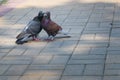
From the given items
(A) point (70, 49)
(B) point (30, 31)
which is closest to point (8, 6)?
(B) point (30, 31)

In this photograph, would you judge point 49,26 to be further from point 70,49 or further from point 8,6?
point 8,6

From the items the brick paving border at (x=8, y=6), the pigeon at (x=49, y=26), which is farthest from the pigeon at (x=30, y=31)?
the brick paving border at (x=8, y=6)

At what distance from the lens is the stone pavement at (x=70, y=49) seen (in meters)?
5.32

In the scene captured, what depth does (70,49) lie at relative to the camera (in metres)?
6.40

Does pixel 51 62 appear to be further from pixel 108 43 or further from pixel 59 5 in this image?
pixel 59 5

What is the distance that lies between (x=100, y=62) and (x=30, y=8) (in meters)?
5.00

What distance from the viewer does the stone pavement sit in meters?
5.32

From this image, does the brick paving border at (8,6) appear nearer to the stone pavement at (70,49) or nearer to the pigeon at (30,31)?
the stone pavement at (70,49)

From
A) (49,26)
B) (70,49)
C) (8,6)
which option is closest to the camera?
(70,49)

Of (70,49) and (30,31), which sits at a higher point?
(30,31)

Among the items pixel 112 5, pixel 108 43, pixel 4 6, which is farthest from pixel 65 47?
pixel 4 6

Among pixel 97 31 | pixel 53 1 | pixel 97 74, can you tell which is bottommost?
pixel 53 1

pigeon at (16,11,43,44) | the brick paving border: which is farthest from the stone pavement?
the brick paving border

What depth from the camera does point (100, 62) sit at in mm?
5660
